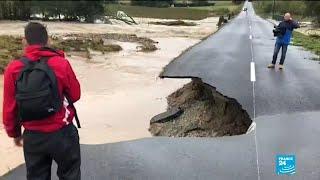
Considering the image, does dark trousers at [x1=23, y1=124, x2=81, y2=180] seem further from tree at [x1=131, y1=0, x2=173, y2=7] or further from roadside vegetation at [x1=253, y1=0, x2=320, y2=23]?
tree at [x1=131, y1=0, x2=173, y2=7]

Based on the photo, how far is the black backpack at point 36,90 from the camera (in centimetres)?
374

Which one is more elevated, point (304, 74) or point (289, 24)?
point (289, 24)

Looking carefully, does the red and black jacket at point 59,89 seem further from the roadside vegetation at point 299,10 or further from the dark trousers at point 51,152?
the roadside vegetation at point 299,10

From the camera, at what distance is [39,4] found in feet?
145

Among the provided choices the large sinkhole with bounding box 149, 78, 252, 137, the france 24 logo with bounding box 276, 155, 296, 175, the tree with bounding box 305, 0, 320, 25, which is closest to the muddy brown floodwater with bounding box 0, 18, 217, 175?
the large sinkhole with bounding box 149, 78, 252, 137

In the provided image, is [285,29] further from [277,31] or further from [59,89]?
[59,89]

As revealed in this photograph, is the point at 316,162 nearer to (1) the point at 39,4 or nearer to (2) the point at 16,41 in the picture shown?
(2) the point at 16,41

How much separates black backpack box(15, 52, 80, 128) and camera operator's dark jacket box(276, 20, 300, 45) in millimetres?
10310

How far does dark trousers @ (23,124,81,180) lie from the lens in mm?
3963

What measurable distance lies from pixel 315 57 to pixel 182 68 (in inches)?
228

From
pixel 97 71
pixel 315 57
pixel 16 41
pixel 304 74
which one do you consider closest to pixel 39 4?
pixel 16 41

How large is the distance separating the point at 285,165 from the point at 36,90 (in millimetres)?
3457

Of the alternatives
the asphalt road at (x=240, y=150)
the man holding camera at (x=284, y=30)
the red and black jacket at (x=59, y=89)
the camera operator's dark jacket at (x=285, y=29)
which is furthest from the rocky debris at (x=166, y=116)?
the red and black jacket at (x=59, y=89)

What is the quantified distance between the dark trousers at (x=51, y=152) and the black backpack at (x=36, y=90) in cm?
22
